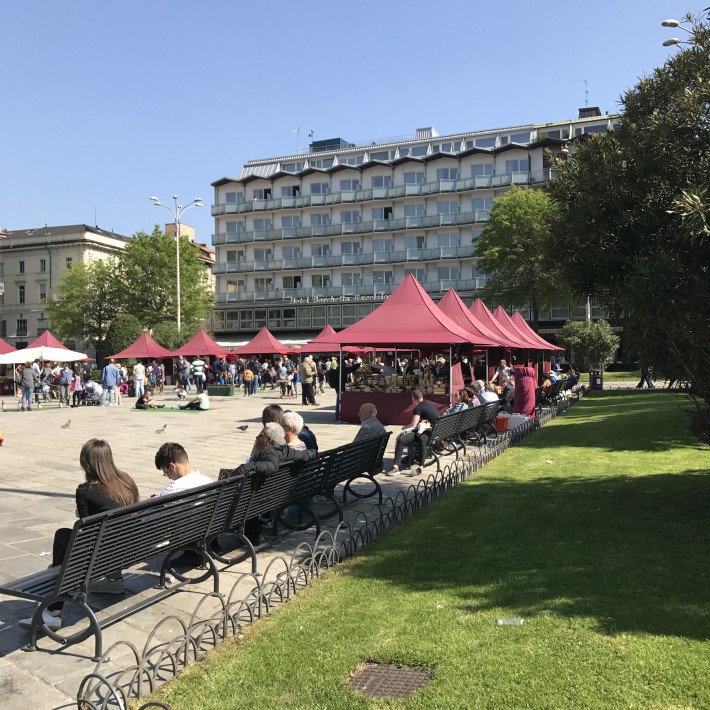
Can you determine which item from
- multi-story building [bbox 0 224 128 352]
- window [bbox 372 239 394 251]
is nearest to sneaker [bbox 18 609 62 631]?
window [bbox 372 239 394 251]

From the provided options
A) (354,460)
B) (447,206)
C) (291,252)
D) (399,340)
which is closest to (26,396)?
(399,340)

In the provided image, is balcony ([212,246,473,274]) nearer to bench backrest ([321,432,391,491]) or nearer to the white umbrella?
the white umbrella

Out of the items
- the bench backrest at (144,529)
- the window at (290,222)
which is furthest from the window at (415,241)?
the bench backrest at (144,529)

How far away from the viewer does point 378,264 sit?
6150cm

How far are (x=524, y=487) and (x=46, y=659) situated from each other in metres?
6.52

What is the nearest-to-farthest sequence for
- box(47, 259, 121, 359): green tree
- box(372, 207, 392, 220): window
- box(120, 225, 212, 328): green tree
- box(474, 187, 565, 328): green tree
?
1. box(474, 187, 565, 328): green tree
2. box(120, 225, 212, 328): green tree
3. box(47, 259, 121, 359): green tree
4. box(372, 207, 392, 220): window

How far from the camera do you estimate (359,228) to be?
62281mm

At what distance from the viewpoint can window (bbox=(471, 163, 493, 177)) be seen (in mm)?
59134

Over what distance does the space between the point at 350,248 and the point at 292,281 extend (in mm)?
6185

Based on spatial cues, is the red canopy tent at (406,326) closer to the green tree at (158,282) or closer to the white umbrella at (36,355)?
the white umbrella at (36,355)

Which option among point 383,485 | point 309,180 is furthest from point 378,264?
point 383,485

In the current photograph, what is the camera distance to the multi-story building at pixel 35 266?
70688 mm

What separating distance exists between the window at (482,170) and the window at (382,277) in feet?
35.3

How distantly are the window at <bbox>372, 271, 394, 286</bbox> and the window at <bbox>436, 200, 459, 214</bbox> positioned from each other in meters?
6.66
